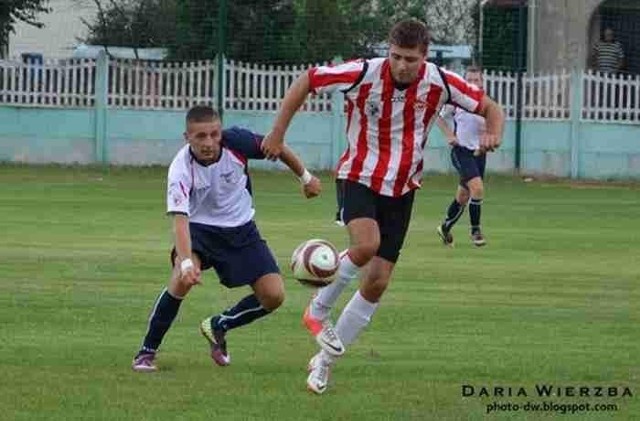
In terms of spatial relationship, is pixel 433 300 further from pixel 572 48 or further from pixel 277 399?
pixel 572 48

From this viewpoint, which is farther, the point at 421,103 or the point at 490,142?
the point at 421,103

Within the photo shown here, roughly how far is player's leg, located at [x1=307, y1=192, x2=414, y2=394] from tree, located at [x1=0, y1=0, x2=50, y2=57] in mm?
28345

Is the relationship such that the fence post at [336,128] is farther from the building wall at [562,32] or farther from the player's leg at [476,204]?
the player's leg at [476,204]

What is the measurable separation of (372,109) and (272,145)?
2.19 ft

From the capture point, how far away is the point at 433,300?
1433 cm

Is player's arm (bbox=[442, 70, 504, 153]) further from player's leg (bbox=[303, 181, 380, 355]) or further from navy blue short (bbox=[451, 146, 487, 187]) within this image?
navy blue short (bbox=[451, 146, 487, 187])

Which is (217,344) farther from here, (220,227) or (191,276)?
(191,276)

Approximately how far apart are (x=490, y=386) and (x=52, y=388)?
2.31 metres

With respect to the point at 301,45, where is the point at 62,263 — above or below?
below

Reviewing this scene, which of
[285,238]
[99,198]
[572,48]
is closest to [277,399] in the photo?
[285,238]

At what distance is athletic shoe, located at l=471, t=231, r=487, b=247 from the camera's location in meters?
20.1

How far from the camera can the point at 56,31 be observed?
40.7 m

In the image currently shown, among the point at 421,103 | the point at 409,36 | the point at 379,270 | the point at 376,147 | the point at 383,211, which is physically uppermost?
the point at 409,36

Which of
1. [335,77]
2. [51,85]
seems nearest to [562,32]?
[51,85]
